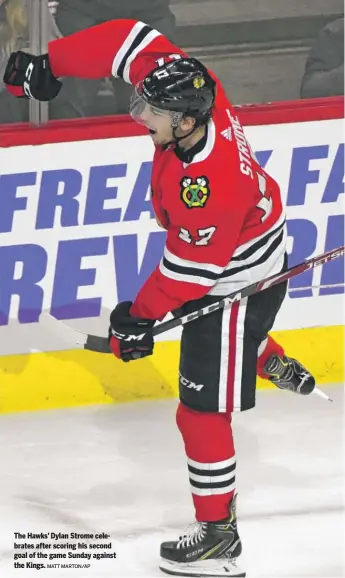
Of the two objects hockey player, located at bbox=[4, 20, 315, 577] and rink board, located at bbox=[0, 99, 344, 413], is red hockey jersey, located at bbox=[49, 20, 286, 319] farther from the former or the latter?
rink board, located at bbox=[0, 99, 344, 413]

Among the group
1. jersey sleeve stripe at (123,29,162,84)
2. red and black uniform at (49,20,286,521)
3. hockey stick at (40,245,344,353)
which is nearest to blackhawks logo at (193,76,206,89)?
red and black uniform at (49,20,286,521)

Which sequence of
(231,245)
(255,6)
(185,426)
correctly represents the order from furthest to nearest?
1. (255,6)
2. (185,426)
3. (231,245)

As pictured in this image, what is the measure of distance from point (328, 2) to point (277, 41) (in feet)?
0.71

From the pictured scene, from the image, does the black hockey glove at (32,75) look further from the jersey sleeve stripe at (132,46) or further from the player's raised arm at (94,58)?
the jersey sleeve stripe at (132,46)

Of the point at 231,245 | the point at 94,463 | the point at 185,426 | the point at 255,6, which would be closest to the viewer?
the point at 231,245

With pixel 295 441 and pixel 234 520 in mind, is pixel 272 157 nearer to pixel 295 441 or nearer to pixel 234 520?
pixel 295 441

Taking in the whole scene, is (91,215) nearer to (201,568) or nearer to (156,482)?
(156,482)

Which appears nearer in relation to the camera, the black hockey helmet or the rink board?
the black hockey helmet

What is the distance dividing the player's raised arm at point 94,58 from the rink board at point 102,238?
0.65 m

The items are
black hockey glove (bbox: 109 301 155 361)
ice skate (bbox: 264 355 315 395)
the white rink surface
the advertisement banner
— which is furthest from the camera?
the advertisement banner

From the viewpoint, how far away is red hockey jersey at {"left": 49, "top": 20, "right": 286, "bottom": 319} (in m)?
3.27

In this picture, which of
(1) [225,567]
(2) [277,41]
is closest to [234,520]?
(1) [225,567]

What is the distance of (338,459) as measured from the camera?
4223 mm

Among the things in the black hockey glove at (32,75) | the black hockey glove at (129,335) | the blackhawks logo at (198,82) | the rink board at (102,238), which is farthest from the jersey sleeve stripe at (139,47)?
the rink board at (102,238)
